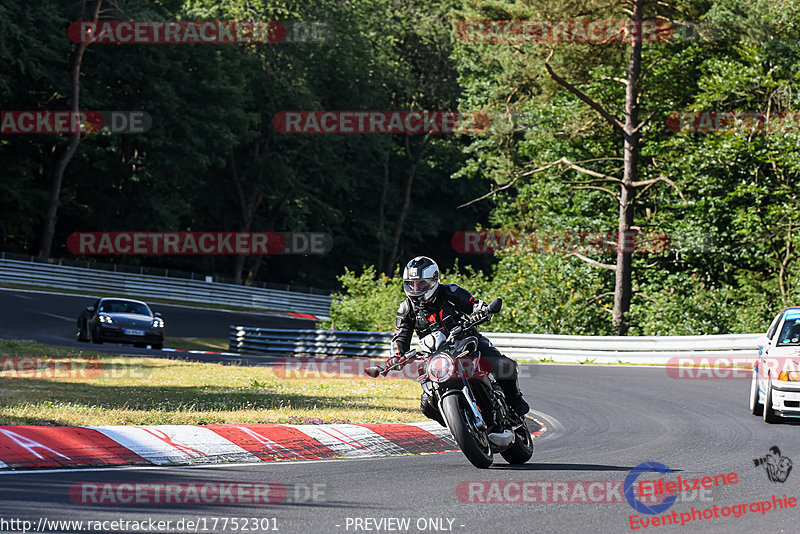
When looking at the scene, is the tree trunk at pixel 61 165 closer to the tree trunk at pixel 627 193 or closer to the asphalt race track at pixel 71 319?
the asphalt race track at pixel 71 319

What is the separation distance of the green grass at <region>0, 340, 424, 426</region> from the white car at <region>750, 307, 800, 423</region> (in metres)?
4.52

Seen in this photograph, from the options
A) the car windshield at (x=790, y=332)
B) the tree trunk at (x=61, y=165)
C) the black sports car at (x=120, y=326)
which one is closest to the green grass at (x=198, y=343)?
the black sports car at (x=120, y=326)

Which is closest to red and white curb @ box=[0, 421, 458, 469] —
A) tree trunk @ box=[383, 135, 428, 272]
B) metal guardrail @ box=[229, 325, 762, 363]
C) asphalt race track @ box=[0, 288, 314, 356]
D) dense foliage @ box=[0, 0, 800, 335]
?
metal guardrail @ box=[229, 325, 762, 363]

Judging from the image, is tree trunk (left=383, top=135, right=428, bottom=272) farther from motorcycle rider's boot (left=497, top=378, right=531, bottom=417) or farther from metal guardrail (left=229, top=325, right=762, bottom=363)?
motorcycle rider's boot (left=497, top=378, right=531, bottom=417)

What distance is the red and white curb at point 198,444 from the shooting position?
892 cm

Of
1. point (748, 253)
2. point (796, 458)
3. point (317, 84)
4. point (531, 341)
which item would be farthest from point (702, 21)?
point (317, 84)

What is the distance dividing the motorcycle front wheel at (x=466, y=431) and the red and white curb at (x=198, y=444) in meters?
1.63

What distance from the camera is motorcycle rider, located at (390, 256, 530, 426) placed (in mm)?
9148

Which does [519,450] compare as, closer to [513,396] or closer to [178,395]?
[513,396]

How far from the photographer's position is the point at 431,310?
9.34 meters

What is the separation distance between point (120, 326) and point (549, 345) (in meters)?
12.0

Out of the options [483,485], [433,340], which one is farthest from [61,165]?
[483,485]

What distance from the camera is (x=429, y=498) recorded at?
7.73 metres

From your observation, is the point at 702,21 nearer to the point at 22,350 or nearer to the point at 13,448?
the point at 22,350
